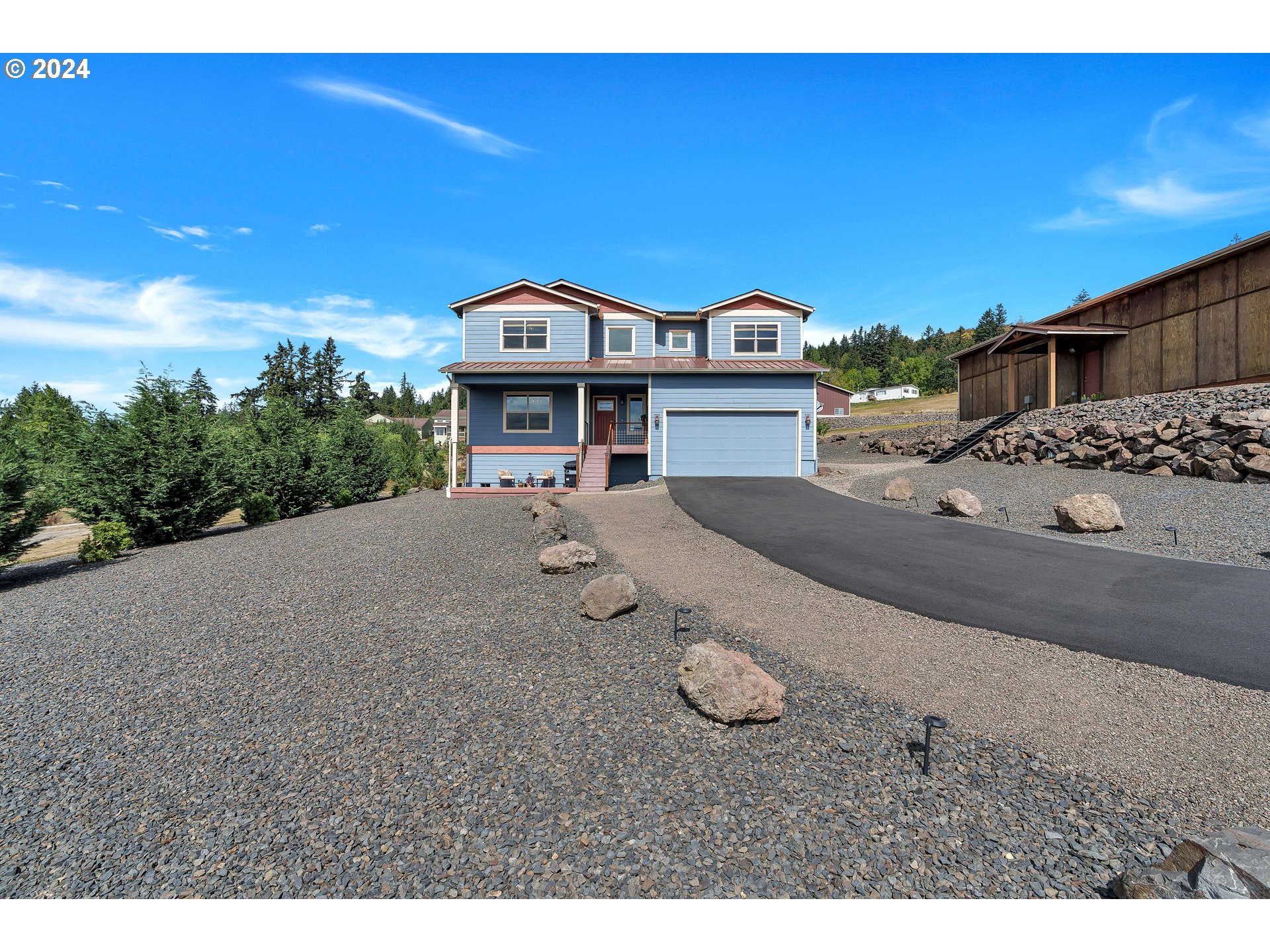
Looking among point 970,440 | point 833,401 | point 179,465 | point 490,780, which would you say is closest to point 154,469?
point 179,465

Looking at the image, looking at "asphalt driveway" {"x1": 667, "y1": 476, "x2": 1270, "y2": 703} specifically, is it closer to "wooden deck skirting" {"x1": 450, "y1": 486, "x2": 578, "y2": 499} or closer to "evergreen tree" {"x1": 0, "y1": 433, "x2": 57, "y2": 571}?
"wooden deck skirting" {"x1": 450, "y1": 486, "x2": 578, "y2": 499}

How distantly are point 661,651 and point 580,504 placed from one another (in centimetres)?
816

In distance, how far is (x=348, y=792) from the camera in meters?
3.08

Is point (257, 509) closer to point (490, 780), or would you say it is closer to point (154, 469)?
point (154, 469)

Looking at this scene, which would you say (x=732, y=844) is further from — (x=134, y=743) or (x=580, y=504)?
(x=580, y=504)

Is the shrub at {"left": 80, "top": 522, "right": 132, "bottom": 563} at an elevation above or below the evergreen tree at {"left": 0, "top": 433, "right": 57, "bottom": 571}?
below

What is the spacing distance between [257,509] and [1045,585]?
14.6 metres

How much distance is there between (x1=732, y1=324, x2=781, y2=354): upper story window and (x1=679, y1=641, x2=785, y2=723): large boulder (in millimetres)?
17124

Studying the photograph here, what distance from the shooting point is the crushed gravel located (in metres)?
3.11

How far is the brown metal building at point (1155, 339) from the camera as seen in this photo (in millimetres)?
14328

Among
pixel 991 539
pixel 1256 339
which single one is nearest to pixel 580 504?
pixel 991 539

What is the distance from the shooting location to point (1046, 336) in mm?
18766

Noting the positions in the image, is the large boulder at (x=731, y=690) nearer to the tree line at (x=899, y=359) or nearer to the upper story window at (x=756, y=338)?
the upper story window at (x=756, y=338)

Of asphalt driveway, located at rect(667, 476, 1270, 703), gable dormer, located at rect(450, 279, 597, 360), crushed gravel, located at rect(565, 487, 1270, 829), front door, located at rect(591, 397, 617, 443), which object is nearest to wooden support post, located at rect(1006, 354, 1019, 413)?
asphalt driveway, located at rect(667, 476, 1270, 703)
